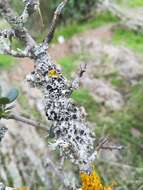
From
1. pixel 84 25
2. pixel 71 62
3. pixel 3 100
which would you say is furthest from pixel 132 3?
pixel 3 100

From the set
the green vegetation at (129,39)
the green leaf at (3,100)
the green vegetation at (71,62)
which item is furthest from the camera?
the green vegetation at (129,39)

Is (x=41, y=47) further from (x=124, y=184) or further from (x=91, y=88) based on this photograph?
(x=91, y=88)

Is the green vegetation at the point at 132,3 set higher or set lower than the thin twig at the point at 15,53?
higher

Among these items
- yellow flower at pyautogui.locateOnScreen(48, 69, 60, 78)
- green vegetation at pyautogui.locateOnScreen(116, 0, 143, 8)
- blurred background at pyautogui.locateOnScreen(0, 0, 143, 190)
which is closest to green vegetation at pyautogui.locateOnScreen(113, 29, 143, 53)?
blurred background at pyautogui.locateOnScreen(0, 0, 143, 190)

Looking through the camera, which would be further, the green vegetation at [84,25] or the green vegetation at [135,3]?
the green vegetation at [135,3]

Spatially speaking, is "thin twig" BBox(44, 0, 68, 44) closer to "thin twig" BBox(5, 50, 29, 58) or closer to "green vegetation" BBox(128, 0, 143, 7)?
"thin twig" BBox(5, 50, 29, 58)

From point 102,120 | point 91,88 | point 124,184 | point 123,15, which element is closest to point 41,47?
point 124,184

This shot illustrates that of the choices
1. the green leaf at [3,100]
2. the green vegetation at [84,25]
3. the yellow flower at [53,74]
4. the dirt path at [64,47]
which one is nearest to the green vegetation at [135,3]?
the green vegetation at [84,25]

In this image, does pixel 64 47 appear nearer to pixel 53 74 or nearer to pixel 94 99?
pixel 94 99

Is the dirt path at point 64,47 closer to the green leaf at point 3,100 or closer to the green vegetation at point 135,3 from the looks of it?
the green vegetation at point 135,3

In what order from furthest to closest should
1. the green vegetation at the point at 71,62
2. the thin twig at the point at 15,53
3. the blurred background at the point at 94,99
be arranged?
the green vegetation at the point at 71,62 → the blurred background at the point at 94,99 → the thin twig at the point at 15,53
